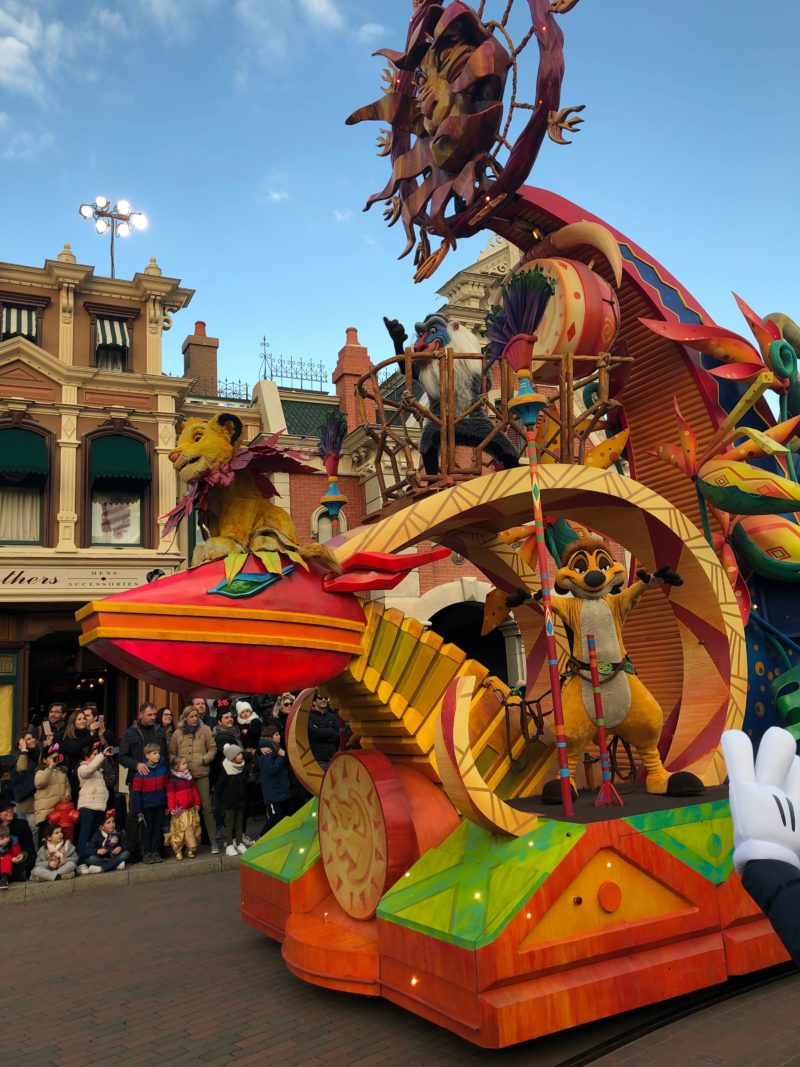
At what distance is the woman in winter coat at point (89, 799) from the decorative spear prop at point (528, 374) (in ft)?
18.5

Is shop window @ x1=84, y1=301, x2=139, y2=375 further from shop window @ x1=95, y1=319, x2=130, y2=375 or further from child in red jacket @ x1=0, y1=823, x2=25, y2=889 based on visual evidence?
child in red jacket @ x1=0, y1=823, x2=25, y2=889

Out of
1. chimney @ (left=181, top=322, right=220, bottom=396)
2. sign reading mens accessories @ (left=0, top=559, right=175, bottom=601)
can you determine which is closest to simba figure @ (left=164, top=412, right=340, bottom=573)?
sign reading mens accessories @ (left=0, top=559, right=175, bottom=601)

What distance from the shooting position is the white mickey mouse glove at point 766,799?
96.0 inches

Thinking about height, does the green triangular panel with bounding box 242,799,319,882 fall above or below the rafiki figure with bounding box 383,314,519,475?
below

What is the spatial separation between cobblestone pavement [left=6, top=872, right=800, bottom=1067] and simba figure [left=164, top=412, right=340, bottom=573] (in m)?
2.57

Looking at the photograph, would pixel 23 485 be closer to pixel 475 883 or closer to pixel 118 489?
pixel 118 489

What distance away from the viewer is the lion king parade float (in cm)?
428

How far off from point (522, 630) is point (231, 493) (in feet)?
9.93

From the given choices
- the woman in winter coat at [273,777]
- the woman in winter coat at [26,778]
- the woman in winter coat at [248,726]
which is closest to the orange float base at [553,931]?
the woman in winter coat at [273,777]

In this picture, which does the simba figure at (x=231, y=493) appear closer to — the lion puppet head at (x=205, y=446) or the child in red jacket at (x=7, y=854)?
the lion puppet head at (x=205, y=446)

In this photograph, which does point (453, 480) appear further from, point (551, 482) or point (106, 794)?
point (106, 794)

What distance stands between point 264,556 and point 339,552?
1.72ft

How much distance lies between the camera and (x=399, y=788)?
5.07 metres

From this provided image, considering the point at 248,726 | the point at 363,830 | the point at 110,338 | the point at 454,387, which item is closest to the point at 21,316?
the point at 110,338
